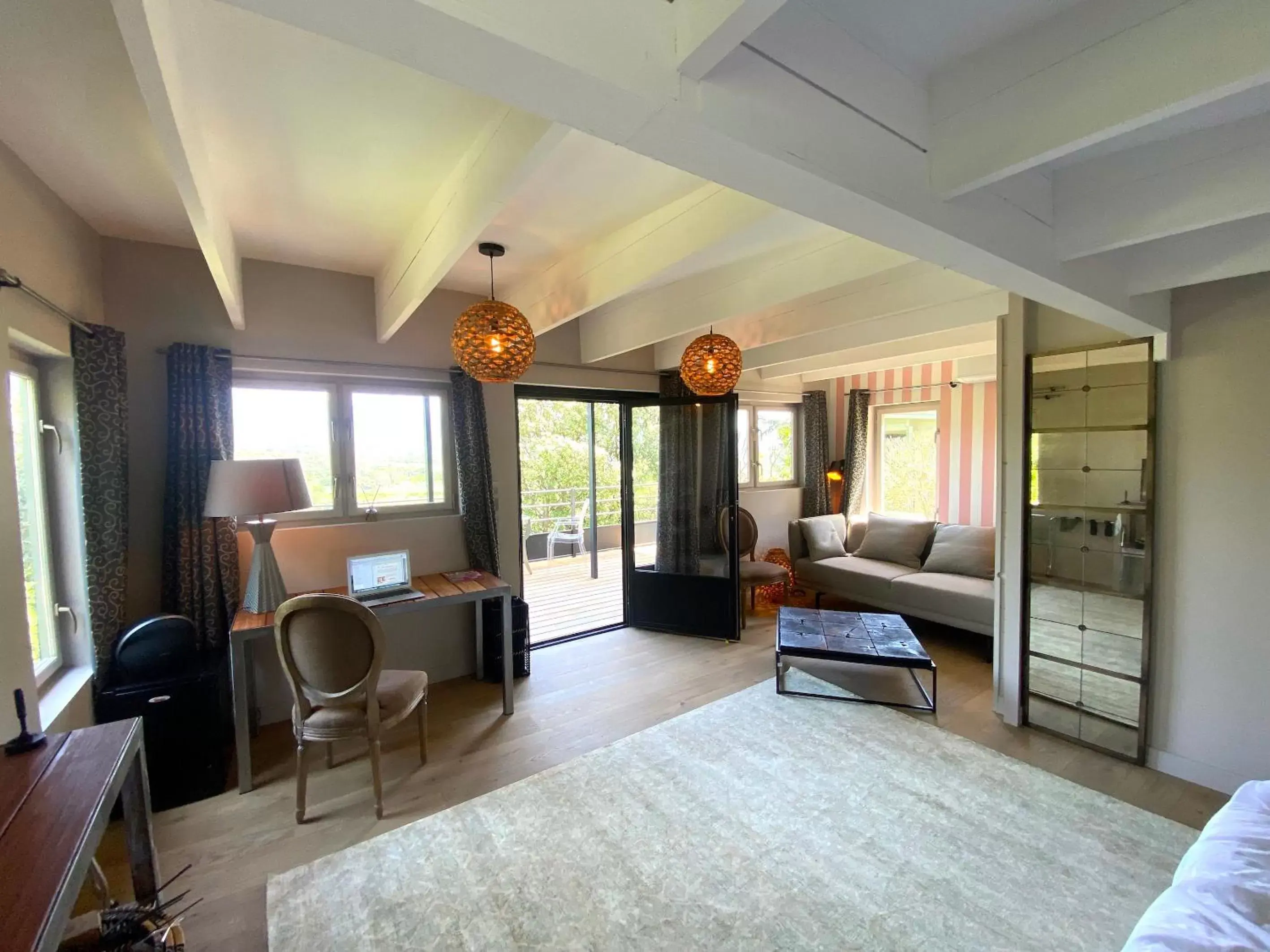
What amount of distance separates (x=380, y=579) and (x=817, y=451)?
4710 mm

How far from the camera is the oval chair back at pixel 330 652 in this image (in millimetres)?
2293

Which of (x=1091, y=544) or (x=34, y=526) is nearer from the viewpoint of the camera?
(x=34, y=526)

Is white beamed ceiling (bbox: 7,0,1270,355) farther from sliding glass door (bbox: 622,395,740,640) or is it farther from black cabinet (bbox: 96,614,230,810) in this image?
sliding glass door (bbox: 622,395,740,640)

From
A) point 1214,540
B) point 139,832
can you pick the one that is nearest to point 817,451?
point 1214,540

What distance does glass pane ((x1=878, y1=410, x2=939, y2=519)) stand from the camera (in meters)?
5.52

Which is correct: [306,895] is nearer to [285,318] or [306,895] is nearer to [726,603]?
[285,318]

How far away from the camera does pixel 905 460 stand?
5.75 metres

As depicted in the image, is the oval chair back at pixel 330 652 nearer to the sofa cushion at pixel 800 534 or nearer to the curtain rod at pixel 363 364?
the curtain rod at pixel 363 364

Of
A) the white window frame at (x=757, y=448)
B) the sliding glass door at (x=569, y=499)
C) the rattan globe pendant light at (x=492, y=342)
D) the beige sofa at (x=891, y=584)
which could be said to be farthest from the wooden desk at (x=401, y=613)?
the beige sofa at (x=891, y=584)

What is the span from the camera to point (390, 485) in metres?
3.52

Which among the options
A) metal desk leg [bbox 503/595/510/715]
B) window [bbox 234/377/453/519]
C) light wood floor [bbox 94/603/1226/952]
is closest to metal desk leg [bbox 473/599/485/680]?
light wood floor [bbox 94/603/1226/952]

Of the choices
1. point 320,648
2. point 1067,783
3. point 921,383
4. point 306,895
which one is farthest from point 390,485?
point 921,383

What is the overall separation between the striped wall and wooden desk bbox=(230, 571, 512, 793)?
436 cm

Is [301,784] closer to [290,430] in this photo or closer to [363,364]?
[290,430]
